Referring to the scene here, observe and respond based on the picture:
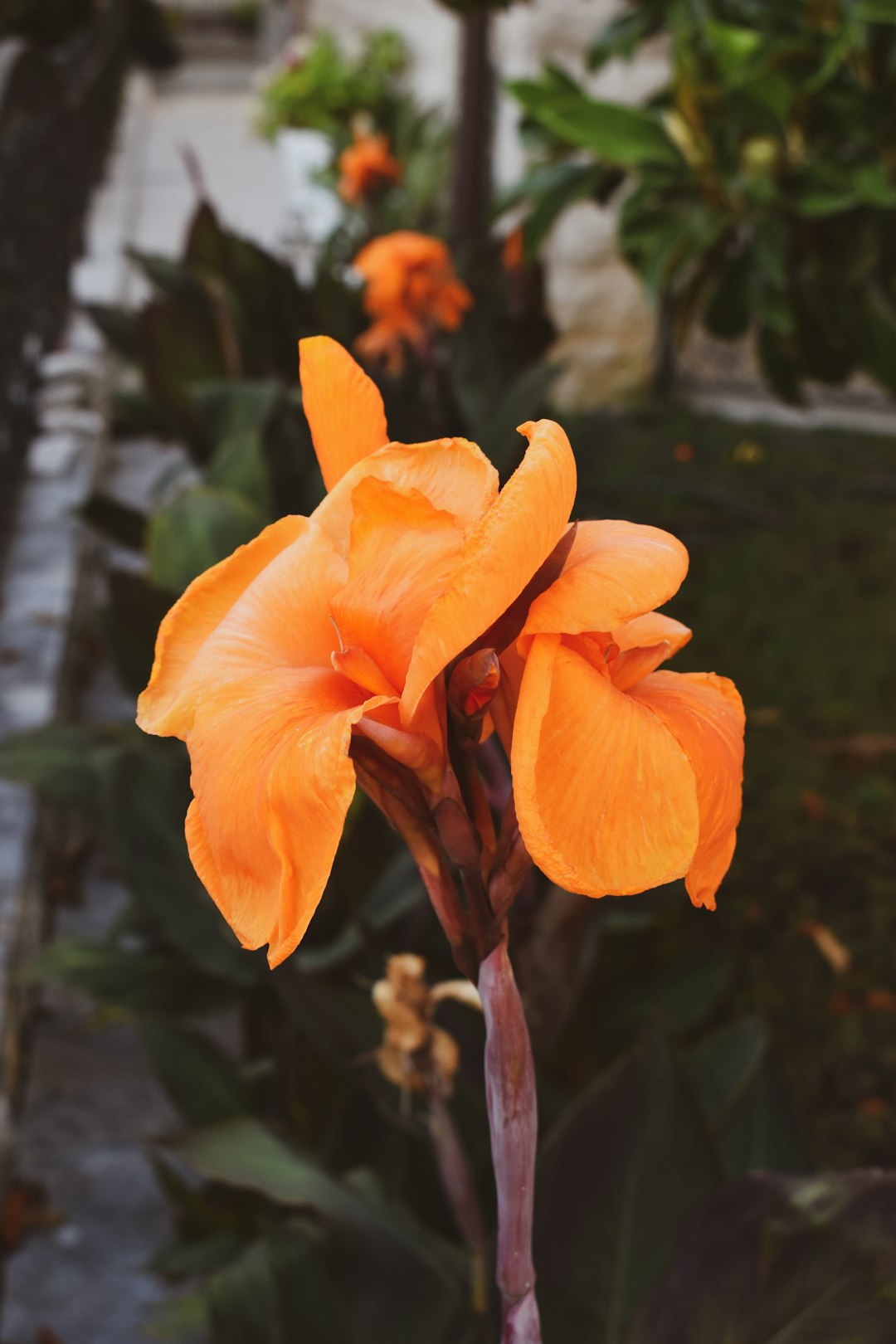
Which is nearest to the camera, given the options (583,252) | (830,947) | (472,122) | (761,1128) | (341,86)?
(761,1128)

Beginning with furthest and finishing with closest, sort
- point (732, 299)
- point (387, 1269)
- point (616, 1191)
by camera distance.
→ point (732, 299) → point (387, 1269) → point (616, 1191)

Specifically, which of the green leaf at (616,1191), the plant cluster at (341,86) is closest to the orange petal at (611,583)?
the green leaf at (616,1191)

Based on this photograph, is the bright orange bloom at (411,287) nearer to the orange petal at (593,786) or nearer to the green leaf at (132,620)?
the green leaf at (132,620)

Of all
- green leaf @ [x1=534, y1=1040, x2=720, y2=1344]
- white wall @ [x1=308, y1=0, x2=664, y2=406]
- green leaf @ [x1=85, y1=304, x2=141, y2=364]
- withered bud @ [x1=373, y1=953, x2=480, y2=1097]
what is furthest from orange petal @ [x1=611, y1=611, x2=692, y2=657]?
white wall @ [x1=308, y1=0, x2=664, y2=406]

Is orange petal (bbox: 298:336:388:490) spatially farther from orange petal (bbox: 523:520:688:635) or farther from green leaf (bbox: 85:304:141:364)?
green leaf (bbox: 85:304:141:364)

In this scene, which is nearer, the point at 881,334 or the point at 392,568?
the point at 392,568

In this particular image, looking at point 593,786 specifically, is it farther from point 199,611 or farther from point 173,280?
point 173,280

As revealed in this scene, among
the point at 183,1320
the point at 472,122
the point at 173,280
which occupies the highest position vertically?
the point at 472,122

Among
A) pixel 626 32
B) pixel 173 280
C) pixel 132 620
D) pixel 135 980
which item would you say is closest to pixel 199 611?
pixel 135 980
